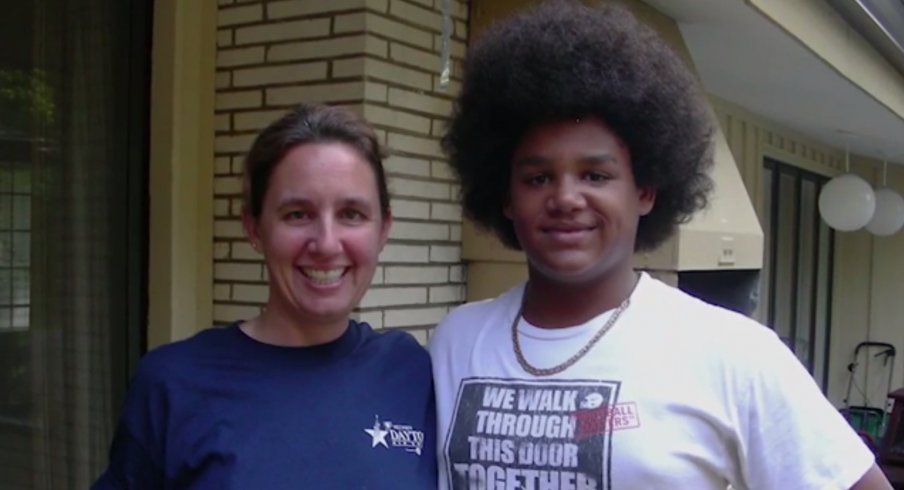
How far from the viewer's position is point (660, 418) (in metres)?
1.57

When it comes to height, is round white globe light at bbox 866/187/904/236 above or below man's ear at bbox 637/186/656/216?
above

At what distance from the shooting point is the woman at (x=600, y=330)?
5.12ft

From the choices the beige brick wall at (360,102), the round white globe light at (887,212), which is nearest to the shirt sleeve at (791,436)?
the beige brick wall at (360,102)

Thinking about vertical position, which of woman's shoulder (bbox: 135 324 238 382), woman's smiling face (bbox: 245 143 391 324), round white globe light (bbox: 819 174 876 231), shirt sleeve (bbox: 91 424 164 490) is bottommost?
shirt sleeve (bbox: 91 424 164 490)

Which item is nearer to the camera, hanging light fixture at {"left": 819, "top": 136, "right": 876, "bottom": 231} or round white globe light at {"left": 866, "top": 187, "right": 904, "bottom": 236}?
hanging light fixture at {"left": 819, "top": 136, "right": 876, "bottom": 231}

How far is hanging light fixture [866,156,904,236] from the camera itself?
8.90 metres

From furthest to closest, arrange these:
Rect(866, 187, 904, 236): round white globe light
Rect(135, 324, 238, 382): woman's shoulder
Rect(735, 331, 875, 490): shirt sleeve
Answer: Rect(866, 187, 904, 236): round white globe light
Rect(135, 324, 238, 382): woman's shoulder
Rect(735, 331, 875, 490): shirt sleeve

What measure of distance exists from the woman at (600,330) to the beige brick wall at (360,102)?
1.29 m

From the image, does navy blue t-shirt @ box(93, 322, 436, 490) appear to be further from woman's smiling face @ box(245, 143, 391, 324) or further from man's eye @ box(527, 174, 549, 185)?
man's eye @ box(527, 174, 549, 185)

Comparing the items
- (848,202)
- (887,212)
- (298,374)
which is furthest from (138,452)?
(887,212)

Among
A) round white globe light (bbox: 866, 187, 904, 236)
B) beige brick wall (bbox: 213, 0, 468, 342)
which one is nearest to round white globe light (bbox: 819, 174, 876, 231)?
round white globe light (bbox: 866, 187, 904, 236)

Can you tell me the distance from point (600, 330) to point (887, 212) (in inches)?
321

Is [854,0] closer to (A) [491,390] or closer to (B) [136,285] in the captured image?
(B) [136,285]

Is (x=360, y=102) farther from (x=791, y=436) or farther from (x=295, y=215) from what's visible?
(x=791, y=436)
